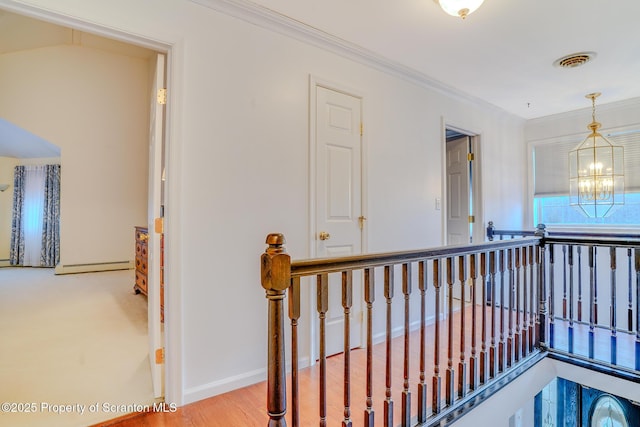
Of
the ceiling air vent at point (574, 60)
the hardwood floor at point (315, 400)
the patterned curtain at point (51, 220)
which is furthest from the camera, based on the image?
the patterned curtain at point (51, 220)

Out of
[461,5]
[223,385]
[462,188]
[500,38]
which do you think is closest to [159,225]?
[223,385]

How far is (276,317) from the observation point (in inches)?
43.6

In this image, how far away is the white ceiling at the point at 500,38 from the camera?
2148 millimetres

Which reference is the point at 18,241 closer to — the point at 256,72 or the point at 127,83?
the point at 127,83

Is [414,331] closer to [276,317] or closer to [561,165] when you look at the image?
[276,317]

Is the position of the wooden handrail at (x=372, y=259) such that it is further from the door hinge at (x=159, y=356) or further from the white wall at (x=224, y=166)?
the door hinge at (x=159, y=356)

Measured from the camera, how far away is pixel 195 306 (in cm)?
193

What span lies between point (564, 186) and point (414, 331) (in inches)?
119

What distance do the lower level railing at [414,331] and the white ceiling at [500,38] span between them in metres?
1.55

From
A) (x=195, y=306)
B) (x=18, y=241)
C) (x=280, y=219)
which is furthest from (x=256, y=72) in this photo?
(x=18, y=241)

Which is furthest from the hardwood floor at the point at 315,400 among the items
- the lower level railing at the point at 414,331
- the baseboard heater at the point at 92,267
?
the baseboard heater at the point at 92,267

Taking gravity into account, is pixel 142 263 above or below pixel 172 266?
below

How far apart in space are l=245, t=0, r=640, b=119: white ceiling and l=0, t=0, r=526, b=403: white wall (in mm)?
341

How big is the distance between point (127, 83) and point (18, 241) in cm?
377
